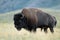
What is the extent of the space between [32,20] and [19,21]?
85 cm

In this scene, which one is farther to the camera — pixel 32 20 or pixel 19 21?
pixel 32 20

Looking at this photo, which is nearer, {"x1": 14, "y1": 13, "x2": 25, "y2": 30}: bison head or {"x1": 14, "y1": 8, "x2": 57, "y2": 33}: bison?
{"x1": 14, "y1": 13, "x2": 25, "y2": 30}: bison head

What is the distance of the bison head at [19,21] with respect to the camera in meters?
12.6

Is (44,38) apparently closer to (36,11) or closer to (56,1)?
(36,11)

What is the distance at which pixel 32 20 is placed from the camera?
13461 millimetres

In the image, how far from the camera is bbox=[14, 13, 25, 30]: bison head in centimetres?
1259

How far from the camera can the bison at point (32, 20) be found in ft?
42.3

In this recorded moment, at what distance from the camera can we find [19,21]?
507 inches

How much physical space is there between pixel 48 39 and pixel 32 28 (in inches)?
120

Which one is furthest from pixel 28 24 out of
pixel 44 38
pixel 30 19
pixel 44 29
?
pixel 44 38

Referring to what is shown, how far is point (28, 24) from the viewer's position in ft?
43.8

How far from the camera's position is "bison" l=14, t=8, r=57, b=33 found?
12.9m

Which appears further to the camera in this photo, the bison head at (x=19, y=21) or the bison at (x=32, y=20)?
the bison at (x=32, y=20)

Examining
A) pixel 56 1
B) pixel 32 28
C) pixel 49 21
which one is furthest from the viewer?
pixel 56 1
